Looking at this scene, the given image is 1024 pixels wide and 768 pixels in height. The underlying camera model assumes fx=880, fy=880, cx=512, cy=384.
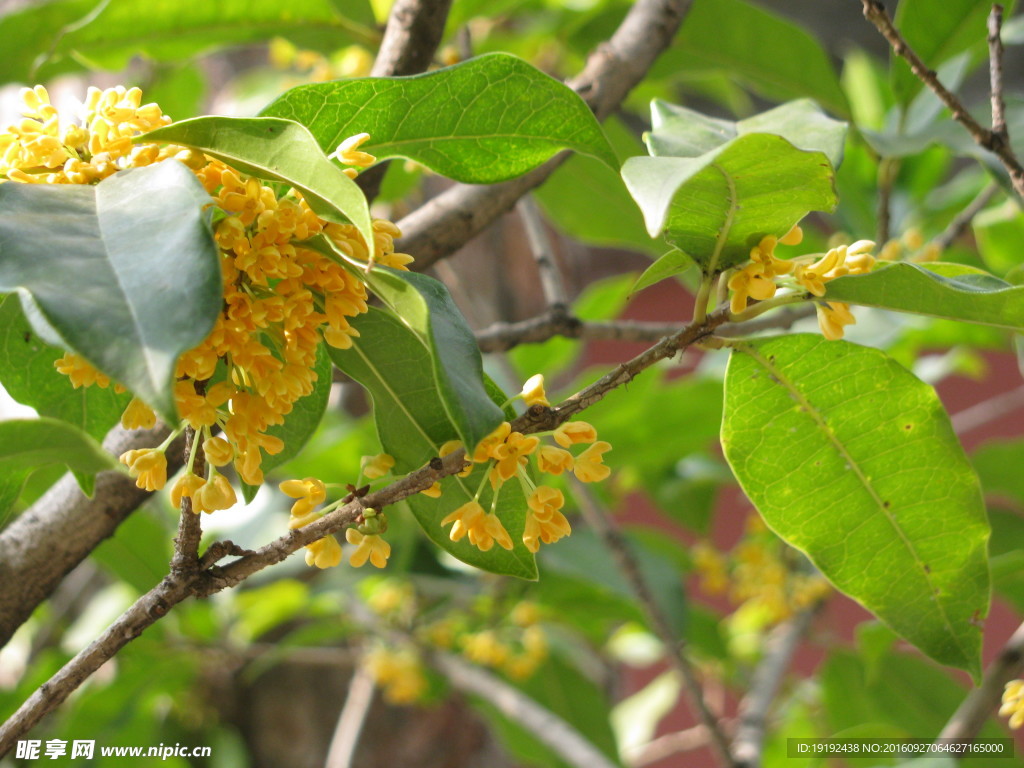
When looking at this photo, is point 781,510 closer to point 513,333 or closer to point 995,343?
point 513,333

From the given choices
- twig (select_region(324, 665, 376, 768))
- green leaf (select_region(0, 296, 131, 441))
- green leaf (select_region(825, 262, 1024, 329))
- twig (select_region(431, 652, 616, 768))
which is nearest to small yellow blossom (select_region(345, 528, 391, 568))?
green leaf (select_region(0, 296, 131, 441))

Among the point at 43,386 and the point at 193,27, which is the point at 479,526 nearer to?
the point at 43,386

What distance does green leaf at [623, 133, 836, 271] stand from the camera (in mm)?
Result: 496

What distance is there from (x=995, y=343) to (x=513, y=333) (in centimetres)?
112

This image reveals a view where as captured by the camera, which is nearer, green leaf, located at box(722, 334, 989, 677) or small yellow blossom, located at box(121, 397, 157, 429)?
small yellow blossom, located at box(121, 397, 157, 429)

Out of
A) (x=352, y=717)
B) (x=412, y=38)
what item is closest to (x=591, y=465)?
(x=412, y=38)

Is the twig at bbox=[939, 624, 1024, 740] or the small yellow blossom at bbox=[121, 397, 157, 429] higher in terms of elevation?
the small yellow blossom at bbox=[121, 397, 157, 429]

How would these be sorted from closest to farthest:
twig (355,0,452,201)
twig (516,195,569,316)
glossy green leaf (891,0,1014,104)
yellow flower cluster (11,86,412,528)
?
yellow flower cluster (11,86,412,528)
twig (355,0,452,201)
twig (516,195,569,316)
glossy green leaf (891,0,1014,104)

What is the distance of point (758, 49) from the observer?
1146 millimetres

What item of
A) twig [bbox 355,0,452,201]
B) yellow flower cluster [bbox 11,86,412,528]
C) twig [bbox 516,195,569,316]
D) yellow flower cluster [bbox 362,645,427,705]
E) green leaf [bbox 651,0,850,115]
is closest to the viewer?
yellow flower cluster [bbox 11,86,412,528]

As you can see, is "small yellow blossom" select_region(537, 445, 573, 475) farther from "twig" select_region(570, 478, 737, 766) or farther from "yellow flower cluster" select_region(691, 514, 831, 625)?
"yellow flower cluster" select_region(691, 514, 831, 625)

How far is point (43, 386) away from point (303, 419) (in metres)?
0.17

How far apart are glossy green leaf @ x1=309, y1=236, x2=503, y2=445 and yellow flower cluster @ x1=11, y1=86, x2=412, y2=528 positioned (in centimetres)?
→ 2

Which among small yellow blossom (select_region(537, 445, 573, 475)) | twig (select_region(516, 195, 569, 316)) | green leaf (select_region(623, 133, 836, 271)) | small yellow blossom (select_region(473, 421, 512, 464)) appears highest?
green leaf (select_region(623, 133, 836, 271))
